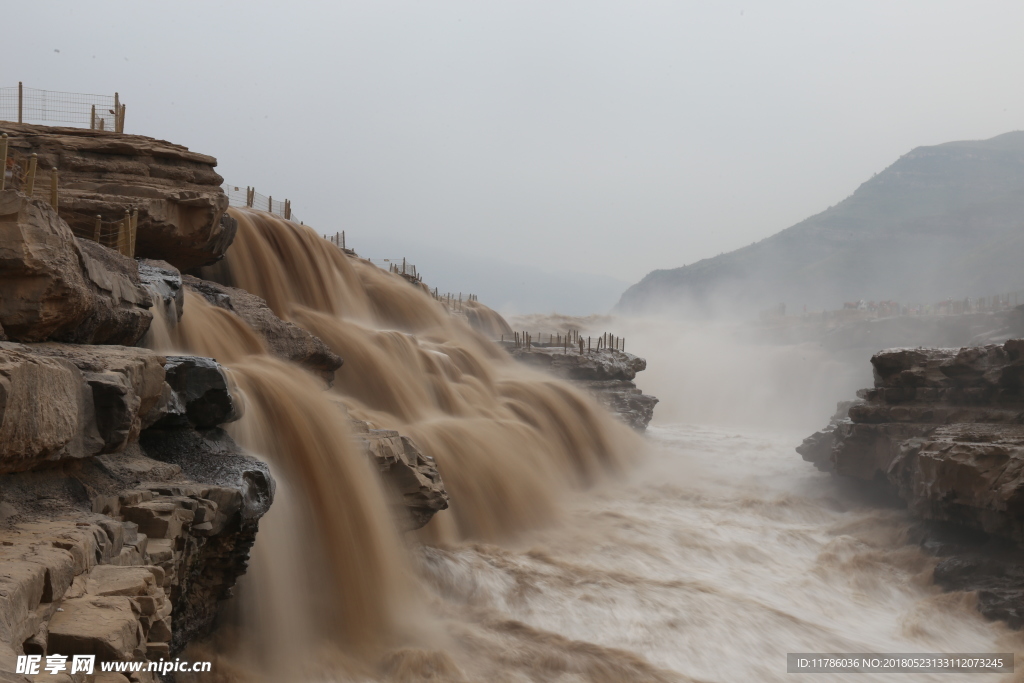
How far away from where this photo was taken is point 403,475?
8.80 metres

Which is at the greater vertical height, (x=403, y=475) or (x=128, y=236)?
(x=128, y=236)

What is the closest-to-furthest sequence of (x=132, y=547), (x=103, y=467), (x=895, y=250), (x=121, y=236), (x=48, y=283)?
(x=132, y=547), (x=48, y=283), (x=103, y=467), (x=121, y=236), (x=895, y=250)

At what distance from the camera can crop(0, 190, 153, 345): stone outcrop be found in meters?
4.70

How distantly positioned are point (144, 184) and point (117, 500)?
Result: 316 inches

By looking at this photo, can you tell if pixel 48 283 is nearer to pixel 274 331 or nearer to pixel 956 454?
pixel 274 331

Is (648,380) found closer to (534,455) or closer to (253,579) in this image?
(534,455)

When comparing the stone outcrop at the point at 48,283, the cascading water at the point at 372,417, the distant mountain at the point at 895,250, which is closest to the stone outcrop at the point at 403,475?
the cascading water at the point at 372,417

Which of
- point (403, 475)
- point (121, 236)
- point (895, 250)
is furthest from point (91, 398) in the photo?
point (895, 250)

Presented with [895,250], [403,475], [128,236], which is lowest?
[403,475]

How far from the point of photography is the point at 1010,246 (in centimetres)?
9244

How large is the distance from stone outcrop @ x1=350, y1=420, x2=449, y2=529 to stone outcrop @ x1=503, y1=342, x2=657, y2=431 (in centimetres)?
1271

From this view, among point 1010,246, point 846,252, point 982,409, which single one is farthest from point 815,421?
point 846,252

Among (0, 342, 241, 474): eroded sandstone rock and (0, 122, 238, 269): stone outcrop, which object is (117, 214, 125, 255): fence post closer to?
(0, 122, 238, 269): stone outcrop

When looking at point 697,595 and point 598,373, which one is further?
point 598,373
